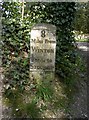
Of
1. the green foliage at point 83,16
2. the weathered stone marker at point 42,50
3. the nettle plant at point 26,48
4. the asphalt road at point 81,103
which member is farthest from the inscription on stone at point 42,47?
the green foliage at point 83,16

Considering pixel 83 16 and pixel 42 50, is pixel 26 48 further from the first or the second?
pixel 83 16

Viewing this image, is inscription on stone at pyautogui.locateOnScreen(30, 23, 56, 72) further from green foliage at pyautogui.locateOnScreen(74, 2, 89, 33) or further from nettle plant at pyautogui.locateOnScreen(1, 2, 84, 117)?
green foliage at pyautogui.locateOnScreen(74, 2, 89, 33)

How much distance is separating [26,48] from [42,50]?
2.53 feet

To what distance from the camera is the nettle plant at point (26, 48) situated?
4289 millimetres

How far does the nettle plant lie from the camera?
14.1 ft

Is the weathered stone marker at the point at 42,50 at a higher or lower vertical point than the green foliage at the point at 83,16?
lower

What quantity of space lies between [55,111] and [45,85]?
23.6 inches

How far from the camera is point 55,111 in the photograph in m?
4.15

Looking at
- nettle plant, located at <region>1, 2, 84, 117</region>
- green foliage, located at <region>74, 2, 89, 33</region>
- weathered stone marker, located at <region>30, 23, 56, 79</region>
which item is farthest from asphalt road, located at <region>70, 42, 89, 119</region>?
green foliage, located at <region>74, 2, 89, 33</region>

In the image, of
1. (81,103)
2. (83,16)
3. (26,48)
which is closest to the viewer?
(81,103)

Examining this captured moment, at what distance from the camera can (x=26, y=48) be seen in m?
5.35

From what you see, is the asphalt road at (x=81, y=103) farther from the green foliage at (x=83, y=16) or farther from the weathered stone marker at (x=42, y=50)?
the green foliage at (x=83, y=16)

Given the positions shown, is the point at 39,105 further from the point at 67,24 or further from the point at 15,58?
the point at 67,24

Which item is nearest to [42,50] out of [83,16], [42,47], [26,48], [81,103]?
[42,47]
